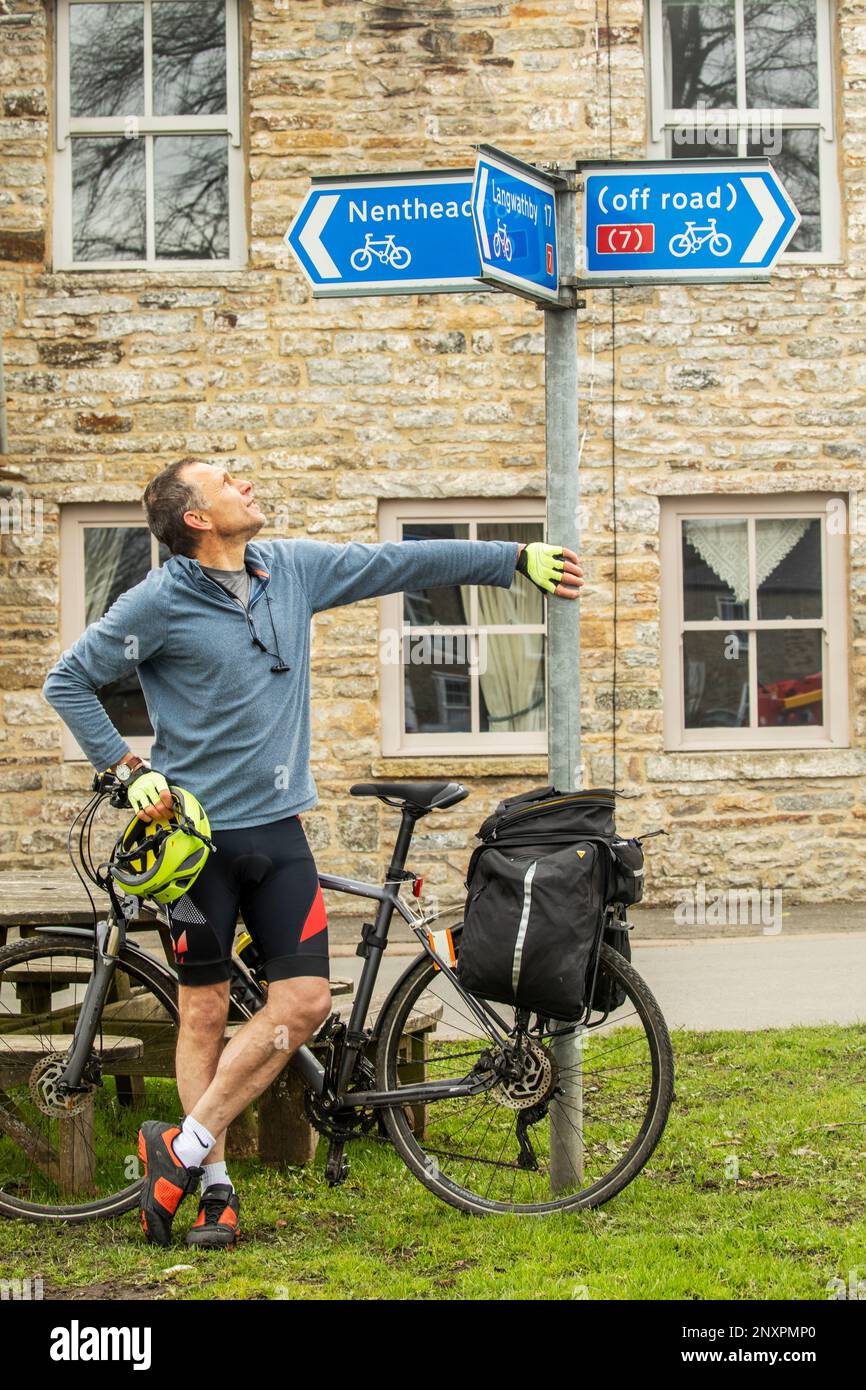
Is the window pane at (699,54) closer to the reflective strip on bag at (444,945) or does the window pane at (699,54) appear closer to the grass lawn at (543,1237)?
the grass lawn at (543,1237)

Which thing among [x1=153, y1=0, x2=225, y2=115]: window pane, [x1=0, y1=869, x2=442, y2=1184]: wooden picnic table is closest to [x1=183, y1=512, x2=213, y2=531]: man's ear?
[x1=0, y1=869, x2=442, y2=1184]: wooden picnic table

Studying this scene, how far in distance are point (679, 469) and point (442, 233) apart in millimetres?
5683

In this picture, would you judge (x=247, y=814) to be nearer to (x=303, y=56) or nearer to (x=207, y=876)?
(x=207, y=876)

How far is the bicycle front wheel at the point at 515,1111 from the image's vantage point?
4.15 metres

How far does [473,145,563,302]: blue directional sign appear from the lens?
400cm

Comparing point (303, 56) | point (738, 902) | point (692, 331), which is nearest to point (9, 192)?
point (303, 56)

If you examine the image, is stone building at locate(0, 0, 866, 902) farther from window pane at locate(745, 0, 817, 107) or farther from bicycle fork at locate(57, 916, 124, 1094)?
bicycle fork at locate(57, 916, 124, 1094)

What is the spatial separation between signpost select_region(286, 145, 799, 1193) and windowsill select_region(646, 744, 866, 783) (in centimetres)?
548

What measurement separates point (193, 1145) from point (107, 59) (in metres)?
7.97

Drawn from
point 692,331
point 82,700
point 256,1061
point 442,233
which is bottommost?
point 256,1061

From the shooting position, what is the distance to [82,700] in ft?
13.4

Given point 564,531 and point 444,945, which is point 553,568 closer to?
point 564,531

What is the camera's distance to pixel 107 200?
32.9ft

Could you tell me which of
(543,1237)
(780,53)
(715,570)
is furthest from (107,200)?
(543,1237)
